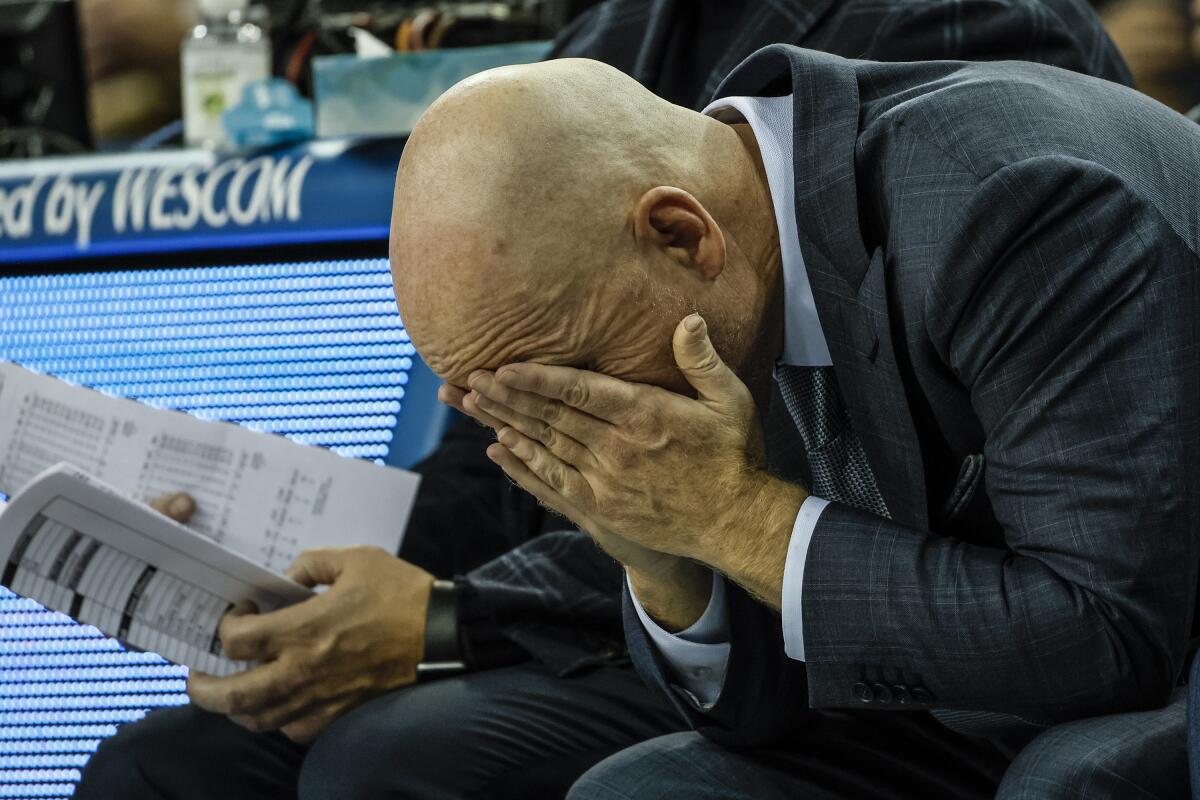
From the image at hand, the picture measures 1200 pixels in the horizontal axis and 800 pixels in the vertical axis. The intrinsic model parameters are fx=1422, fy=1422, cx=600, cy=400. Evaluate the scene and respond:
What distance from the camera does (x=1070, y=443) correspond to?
848 millimetres

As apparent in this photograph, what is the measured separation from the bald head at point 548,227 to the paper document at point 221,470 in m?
0.46

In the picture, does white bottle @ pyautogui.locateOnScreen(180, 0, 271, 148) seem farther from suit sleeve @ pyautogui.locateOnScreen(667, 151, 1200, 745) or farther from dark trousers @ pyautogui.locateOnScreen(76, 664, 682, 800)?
suit sleeve @ pyautogui.locateOnScreen(667, 151, 1200, 745)

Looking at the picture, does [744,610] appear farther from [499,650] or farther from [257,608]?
[257,608]

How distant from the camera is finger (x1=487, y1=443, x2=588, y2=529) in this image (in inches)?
39.1

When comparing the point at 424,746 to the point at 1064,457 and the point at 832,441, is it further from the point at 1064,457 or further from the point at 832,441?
the point at 1064,457

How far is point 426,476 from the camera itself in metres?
1.55

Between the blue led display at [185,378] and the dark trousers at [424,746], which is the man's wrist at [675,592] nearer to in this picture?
the dark trousers at [424,746]

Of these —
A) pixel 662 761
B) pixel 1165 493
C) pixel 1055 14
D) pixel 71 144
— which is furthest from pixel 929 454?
pixel 71 144

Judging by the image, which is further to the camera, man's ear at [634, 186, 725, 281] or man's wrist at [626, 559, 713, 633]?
man's wrist at [626, 559, 713, 633]

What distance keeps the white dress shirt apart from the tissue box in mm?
680

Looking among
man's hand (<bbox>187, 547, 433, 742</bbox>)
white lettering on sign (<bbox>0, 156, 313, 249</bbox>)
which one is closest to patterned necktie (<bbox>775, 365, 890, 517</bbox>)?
man's hand (<bbox>187, 547, 433, 742</bbox>)

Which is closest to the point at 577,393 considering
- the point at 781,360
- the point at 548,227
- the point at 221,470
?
the point at 548,227

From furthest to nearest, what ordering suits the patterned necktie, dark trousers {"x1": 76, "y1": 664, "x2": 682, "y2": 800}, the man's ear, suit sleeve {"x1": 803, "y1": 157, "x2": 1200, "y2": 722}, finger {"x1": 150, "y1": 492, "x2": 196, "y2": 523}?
finger {"x1": 150, "y1": 492, "x2": 196, "y2": 523} → dark trousers {"x1": 76, "y1": 664, "x2": 682, "y2": 800} → the patterned necktie → the man's ear → suit sleeve {"x1": 803, "y1": 157, "x2": 1200, "y2": 722}

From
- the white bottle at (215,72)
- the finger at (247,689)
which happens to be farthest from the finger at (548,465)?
the white bottle at (215,72)
